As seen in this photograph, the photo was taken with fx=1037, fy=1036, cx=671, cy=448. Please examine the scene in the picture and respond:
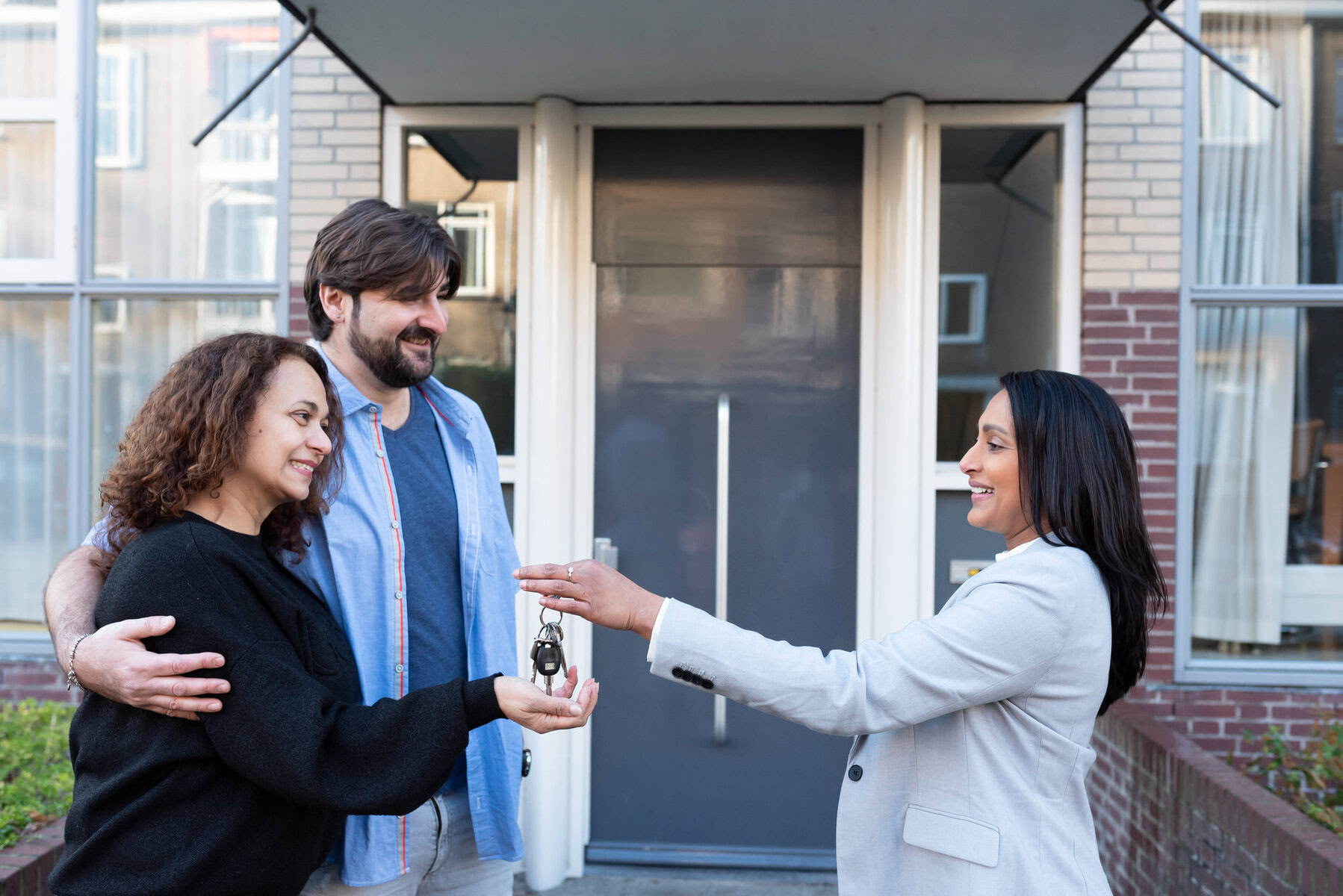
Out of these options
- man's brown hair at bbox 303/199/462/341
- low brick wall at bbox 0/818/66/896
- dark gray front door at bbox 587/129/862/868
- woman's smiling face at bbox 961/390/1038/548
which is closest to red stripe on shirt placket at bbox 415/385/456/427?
man's brown hair at bbox 303/199/462/341

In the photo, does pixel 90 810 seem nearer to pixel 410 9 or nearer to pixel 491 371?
pixel 410 9

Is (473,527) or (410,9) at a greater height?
(410,9)

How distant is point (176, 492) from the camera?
1.66 meters

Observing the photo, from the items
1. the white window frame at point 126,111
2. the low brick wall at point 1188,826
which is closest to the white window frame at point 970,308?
the low brick wall at point 1188,826

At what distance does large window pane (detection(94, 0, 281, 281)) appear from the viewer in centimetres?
446

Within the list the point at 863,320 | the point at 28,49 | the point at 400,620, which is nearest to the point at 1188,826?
the point at 863,320

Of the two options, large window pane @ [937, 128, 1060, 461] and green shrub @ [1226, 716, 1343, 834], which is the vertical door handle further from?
green shrub @ [1226, 716, 1343, 834]

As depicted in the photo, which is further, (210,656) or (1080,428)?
(1080,428)

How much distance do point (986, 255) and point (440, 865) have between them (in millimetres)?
3220

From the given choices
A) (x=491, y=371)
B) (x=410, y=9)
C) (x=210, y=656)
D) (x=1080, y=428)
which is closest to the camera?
(x=210, y=656)

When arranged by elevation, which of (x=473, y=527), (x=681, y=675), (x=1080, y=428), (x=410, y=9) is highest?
(x=410, y=9)

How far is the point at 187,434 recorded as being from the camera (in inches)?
66.2

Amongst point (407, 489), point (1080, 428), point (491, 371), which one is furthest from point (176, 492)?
point (491, 371)

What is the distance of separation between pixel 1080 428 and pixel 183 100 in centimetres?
416
